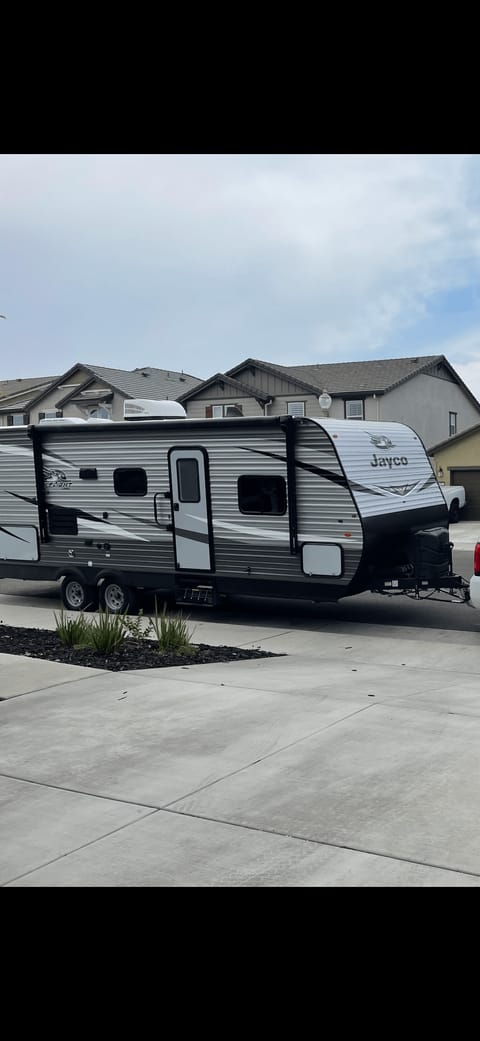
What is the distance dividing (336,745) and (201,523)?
702 centimetres

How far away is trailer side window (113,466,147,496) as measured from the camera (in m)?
14.2

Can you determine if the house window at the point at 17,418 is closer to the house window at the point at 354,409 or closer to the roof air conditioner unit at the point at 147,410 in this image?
the house window at the point at 354,409

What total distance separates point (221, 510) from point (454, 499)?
20.1 m

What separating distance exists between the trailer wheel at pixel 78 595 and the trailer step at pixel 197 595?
63.4 inches

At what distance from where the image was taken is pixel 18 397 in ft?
171

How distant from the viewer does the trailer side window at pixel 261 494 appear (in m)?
12.9

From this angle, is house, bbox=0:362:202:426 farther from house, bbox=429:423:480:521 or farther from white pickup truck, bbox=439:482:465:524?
white pickup truck, bbox=439:482:465:524

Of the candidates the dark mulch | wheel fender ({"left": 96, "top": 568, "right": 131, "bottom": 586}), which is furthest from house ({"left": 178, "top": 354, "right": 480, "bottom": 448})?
the dark mulch

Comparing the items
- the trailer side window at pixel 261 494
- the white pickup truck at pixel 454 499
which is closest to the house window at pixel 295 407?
the white pickup truck at pixel 454 499

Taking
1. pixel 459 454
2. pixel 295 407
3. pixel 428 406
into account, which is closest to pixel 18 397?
pixel 295 407

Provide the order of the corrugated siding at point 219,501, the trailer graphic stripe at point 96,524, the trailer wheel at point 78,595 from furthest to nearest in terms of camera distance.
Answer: the trailer wheel at point 78,595
the trailer graphic stripe at point 96,524
the corrugated siding at point 219,501

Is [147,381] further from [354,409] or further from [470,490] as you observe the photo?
[470,490]

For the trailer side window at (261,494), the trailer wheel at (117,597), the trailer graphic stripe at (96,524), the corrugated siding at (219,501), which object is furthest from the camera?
the trailer wheel at (117,597)
